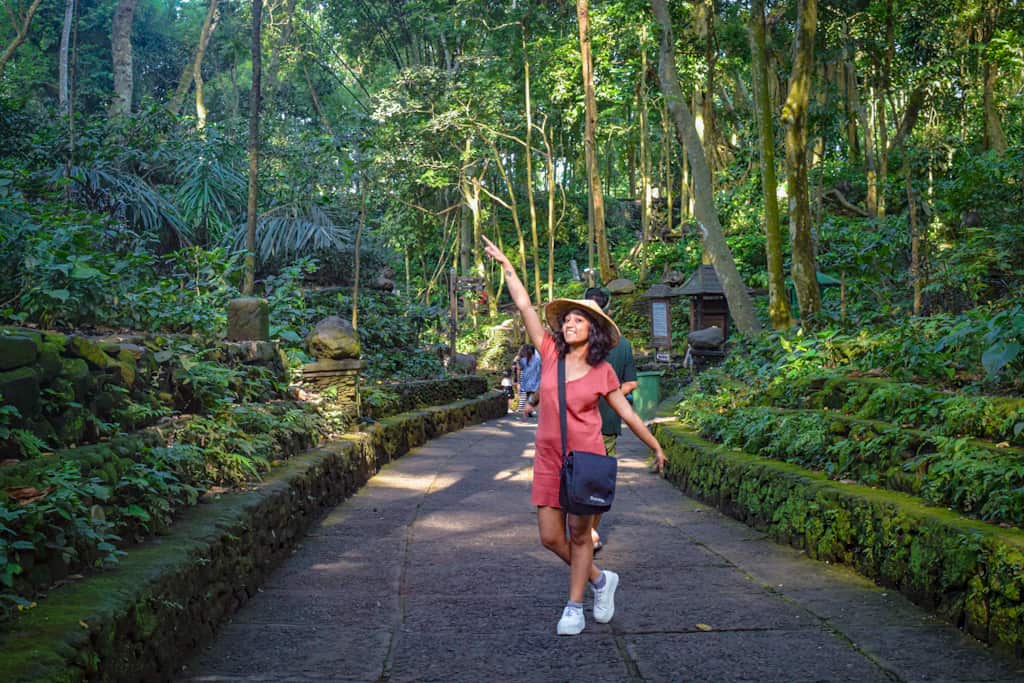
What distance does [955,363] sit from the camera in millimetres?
8094

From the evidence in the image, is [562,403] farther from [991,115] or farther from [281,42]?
[281,42]

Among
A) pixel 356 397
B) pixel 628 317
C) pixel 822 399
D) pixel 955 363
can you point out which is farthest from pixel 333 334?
pixel 628 317

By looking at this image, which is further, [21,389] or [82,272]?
[82,272]

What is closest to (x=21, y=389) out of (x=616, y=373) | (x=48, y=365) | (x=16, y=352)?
(x=16, y=352)

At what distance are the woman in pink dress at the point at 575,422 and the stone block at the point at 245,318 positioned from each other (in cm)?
620

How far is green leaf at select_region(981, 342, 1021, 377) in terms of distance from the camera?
5.74 m

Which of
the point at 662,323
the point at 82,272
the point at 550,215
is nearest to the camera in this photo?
the point at 82,272

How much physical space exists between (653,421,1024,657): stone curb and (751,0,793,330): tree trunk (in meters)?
6.33

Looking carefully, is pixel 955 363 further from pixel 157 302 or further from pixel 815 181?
pixel 815 181

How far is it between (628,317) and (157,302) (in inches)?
980

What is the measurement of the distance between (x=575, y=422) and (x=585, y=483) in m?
0.32

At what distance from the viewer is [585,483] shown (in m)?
4.74

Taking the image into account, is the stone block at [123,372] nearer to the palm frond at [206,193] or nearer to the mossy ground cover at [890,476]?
the mossy ground cover at [890,476]

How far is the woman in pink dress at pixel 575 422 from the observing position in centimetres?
487
